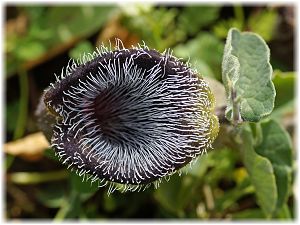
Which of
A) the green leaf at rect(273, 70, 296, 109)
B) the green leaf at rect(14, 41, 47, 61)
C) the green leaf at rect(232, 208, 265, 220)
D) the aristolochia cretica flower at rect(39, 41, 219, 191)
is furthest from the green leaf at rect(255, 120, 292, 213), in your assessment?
the green leaf at rect(14, 41, 47, 61)

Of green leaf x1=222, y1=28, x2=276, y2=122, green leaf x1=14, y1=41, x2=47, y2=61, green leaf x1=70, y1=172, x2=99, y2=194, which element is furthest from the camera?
green leaf x1=14, y1=41, x2=47, y2=61

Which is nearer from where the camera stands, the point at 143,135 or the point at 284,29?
the point at 143,135

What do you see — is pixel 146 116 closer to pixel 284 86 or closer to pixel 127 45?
pixel 284 86

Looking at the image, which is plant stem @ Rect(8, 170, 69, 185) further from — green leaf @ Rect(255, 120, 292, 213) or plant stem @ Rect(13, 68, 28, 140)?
green leaf @ Rect(255, 120, 292, 213)

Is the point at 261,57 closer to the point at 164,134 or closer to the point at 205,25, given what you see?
the point at 164,134

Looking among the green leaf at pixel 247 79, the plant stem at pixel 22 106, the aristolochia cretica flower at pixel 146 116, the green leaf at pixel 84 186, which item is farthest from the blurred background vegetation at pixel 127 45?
the aristolochia cretica flower at pixel 146 116

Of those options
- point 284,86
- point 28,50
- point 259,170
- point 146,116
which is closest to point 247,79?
point 146,116

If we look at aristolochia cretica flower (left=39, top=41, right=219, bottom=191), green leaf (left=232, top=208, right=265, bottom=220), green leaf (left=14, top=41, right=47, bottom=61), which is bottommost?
green leaf (left=232, top=208, right=265, bottom=220)

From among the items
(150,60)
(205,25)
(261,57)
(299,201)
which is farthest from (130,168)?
(205,25)
